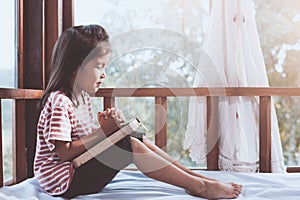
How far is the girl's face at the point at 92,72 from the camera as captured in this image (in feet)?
5.53

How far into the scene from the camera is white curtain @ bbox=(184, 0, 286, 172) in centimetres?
214

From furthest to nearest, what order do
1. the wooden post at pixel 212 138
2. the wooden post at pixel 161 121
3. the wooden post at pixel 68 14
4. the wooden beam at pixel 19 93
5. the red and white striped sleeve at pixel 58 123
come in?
the wooden post at pixel 68 14
the wooden post at pixel 212 138
the wooden post at pixel 161 121
the wooden beam at pixel 19 93
the red and white striped sleeve at pixel 58 123

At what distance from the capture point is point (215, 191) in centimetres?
154

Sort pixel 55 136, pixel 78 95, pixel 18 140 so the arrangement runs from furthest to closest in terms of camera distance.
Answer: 1. pixel 18 140
2. pixel 78 95
3. pixel 55 136

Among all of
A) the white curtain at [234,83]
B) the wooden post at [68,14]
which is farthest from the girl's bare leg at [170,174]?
the wooden post at [68,14]

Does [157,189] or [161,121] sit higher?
[161,121]

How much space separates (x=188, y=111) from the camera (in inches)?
86.4

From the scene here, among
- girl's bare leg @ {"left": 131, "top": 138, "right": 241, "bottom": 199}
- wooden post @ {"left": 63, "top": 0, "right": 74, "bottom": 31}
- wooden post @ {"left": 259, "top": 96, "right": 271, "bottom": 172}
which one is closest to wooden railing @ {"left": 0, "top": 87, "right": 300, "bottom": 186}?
wooden post @ {"left": 259, "top": 96, "right": 271, "bottom": 172}

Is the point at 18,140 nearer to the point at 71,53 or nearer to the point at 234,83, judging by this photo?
the point at 71,53

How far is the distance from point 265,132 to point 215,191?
0.69 m

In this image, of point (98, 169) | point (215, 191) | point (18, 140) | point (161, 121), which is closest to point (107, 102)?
point (161, 121)

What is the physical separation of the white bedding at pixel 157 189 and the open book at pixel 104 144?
0.43 ft

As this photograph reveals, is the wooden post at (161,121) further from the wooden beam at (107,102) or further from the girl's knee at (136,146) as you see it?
the girl's knee at (136,146)

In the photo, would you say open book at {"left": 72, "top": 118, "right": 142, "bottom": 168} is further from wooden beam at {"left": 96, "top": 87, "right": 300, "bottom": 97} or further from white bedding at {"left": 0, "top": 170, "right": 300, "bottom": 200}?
wooden beam at {"left": 96, "top": 87, "right": 300, "bottom": 97}
